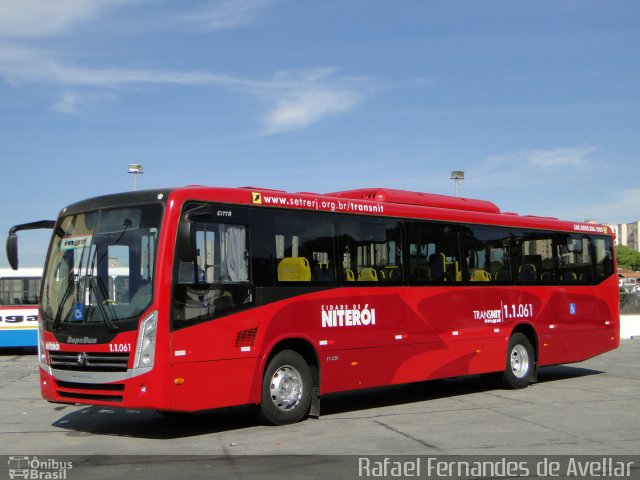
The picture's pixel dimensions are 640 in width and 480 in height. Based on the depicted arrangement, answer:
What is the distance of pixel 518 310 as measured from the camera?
53.4 ft

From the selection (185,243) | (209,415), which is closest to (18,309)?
(209,415)

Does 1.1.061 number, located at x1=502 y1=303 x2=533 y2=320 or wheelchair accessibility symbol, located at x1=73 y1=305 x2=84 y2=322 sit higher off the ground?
wheelchair accessibility symbol, located at x1=73 y1=305 x2=84 y2=322

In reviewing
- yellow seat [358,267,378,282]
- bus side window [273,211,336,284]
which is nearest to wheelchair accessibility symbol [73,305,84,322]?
bus side window [273,211,336,284]

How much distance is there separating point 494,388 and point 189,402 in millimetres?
8017

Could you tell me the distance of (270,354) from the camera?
37.7ft

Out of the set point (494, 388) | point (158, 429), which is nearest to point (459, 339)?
point (494, 388)

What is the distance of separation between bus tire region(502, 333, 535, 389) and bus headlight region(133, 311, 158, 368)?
8147mm

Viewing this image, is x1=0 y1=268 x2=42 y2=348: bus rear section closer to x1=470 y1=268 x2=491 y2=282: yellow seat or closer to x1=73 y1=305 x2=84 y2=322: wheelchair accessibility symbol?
x1=470 y1=268 x2=491 y2=282: yellow seat

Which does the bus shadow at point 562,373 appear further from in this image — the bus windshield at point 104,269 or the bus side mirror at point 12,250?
the bus side mirror at point 12,250

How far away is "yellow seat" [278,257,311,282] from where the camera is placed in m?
11.7

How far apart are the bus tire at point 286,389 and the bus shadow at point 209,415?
31cm

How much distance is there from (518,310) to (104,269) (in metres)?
8.69

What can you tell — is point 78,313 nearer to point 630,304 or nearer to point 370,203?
point 370,203

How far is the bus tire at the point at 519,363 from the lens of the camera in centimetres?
1603
